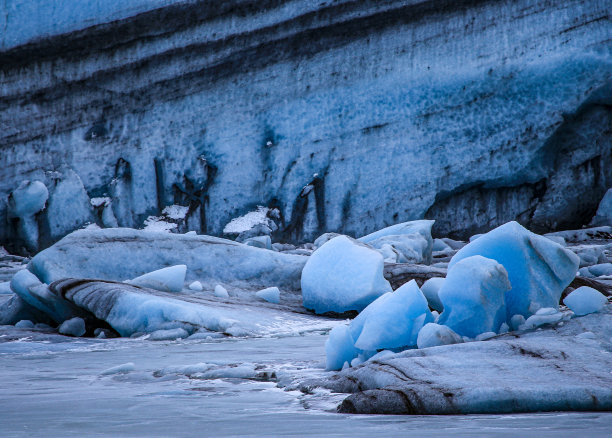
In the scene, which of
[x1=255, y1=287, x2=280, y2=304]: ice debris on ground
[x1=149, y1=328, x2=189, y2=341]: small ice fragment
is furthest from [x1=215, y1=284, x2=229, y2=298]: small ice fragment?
[x1=149, y1=328, x2=189, y2=341]: small ice fragment

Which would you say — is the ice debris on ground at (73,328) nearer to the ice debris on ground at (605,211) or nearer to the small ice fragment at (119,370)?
the small ice fragment at (119,370)

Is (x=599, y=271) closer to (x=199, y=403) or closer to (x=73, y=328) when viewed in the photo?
(x=73, y=328)

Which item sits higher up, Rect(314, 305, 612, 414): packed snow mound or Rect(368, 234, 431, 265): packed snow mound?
Rect(314, 305, 612, 414): packed snow mound

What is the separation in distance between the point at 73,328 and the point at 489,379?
305 cm

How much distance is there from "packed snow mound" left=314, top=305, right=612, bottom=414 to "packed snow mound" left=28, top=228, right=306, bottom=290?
3068 mm

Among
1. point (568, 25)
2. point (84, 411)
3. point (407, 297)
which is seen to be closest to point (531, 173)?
point (568, 25)

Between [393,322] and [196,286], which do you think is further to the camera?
[196,286]

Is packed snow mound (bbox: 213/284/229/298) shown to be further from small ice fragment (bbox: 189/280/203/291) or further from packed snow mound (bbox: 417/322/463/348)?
packed snow mound (bbox: 417/322/463/348)

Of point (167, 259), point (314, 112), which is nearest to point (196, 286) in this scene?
point (167, 259)

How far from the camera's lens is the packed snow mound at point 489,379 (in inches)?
55.6

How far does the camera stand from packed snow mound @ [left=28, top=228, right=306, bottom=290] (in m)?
4.88

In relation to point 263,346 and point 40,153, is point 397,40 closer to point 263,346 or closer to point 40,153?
point 40,153

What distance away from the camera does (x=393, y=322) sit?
217 cm

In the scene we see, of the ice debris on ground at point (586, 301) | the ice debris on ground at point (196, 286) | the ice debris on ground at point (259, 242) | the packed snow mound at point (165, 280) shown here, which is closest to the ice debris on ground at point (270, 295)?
the ice debris on ground at point (196, 286)
